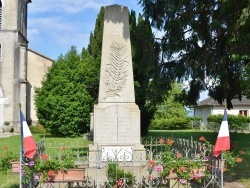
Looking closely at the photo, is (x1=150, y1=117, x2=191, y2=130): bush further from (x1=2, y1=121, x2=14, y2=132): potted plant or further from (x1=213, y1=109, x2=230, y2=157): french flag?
(x1=213, y1=109, x2=230, y2=157): french flag

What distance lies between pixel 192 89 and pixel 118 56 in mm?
6654

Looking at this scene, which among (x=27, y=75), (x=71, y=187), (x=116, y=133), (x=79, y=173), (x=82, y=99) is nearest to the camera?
(x=79, y=173)

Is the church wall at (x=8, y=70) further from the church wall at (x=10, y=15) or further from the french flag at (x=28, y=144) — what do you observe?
the french flag at (x=28, y=144)

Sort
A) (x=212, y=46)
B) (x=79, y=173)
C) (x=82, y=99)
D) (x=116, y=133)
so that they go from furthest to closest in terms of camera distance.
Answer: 1. (x=82, y=99)
2. (x=212, y=46)
3. (x=116, y=133)
4. (x=79, y=173)

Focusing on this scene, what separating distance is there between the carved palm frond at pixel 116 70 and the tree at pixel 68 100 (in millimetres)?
16667

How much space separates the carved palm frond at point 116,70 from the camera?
10633 millimetres

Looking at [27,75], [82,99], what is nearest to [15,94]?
[27,75]

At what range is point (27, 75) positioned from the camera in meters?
36.9

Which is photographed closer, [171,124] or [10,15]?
[10,15]

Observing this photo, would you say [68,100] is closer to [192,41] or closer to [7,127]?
[7,127]

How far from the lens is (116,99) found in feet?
34.7

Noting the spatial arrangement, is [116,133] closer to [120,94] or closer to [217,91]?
[120,94]

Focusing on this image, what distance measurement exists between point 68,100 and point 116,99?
59.6 ft

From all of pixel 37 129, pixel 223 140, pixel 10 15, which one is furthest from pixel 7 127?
pixel 223 140
